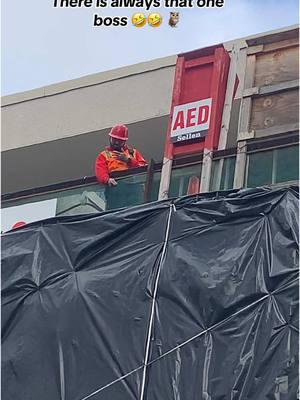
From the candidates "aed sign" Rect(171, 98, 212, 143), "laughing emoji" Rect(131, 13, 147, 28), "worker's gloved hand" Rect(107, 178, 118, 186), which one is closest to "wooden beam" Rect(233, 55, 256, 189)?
"aed sign" Rect(171, 98, 212, 143)

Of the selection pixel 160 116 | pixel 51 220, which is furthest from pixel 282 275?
pixel 160 116

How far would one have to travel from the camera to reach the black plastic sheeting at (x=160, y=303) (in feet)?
24.4

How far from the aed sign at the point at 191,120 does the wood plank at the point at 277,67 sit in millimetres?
599

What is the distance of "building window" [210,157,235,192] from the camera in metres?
8.94

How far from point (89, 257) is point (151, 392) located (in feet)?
5.41

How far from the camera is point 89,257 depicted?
8742 millimetres

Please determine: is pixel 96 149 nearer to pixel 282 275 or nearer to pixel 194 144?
pixel 194 144

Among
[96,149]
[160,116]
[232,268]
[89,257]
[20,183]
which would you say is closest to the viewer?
[232,268]

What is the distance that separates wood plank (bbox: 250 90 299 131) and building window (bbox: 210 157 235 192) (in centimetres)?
42

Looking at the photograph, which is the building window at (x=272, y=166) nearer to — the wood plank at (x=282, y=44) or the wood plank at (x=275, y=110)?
the wood plank at (x=275, y=110)

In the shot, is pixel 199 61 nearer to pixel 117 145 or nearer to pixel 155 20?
pixel 155 20

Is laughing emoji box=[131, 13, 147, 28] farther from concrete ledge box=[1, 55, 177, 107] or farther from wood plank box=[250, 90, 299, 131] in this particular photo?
concrete ledge box=[1, 55, 177, 107]

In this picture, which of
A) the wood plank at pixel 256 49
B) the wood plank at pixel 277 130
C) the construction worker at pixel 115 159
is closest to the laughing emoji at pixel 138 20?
the construction worker at pixel 115 159

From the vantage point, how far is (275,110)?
908 centimetres
